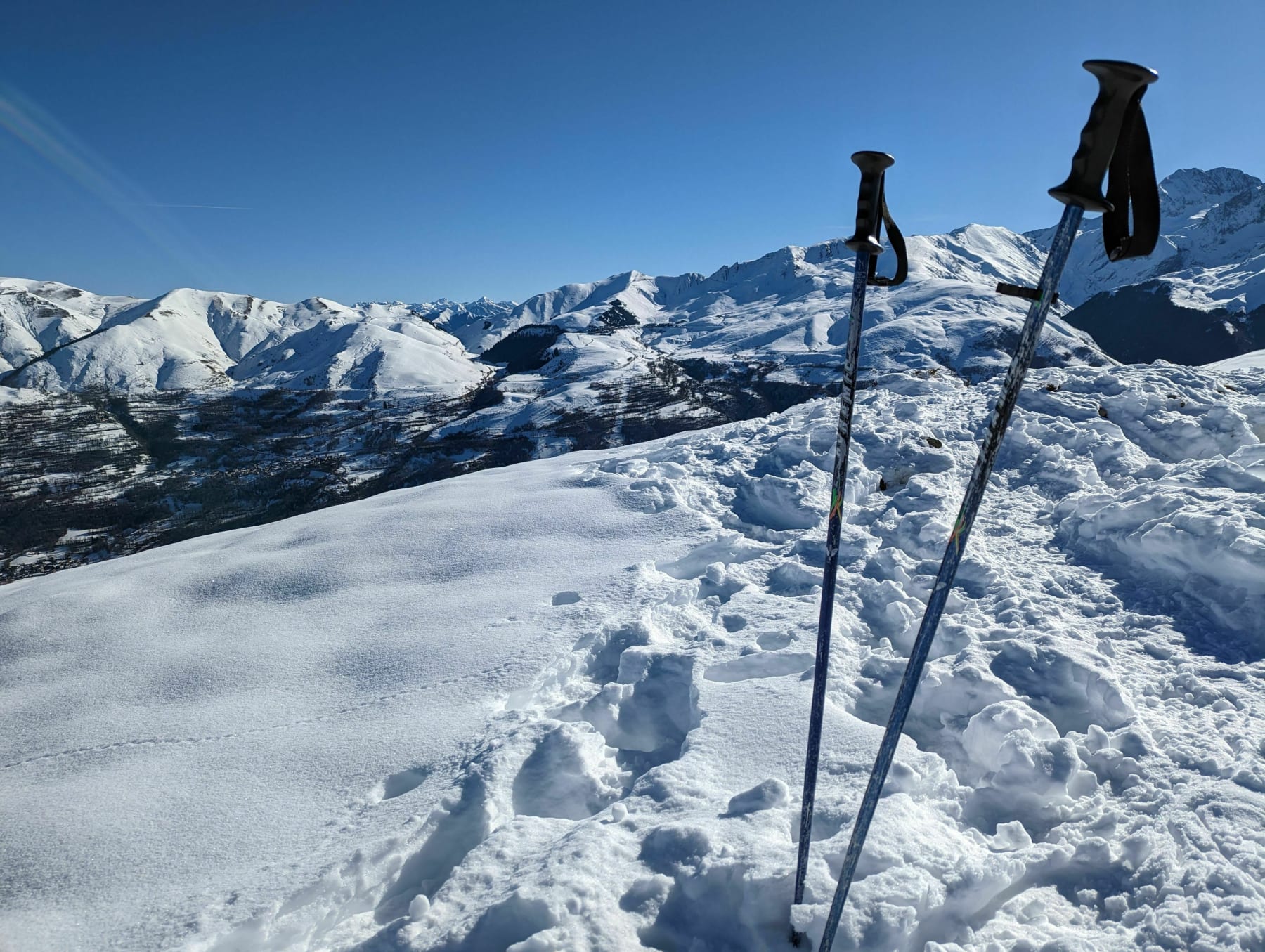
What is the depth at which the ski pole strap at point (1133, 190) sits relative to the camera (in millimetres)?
1605

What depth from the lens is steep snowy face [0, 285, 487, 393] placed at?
136000 millimetres

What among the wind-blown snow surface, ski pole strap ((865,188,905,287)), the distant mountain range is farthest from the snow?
the distant mountain range

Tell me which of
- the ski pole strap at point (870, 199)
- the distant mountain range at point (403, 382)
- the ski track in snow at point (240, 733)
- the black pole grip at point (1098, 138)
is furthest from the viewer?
the distant mountain range at point (403, 382)

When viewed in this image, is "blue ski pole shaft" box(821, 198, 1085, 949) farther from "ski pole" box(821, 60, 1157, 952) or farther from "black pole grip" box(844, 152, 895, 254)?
"black pole grip" box(844, 152, 895, 254)

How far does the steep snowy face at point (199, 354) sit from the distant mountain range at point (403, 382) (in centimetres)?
Result: 79

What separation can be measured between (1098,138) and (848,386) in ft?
3.70

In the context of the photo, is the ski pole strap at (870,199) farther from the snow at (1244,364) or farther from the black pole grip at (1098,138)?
the snow at (1244,364)

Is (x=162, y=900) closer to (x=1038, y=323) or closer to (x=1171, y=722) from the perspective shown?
(x=1038, y=323)

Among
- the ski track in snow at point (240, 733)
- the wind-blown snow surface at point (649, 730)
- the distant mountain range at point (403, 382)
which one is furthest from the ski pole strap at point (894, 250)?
the distant mountain range at point (403, 382)

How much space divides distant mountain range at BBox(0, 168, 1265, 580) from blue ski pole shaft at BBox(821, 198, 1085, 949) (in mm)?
48499

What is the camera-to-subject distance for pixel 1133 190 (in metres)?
1.77

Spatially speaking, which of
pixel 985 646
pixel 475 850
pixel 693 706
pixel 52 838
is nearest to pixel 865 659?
pixel 985 646

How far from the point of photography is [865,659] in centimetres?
516

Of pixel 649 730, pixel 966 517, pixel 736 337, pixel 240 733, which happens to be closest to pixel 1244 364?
pixel 649 730
